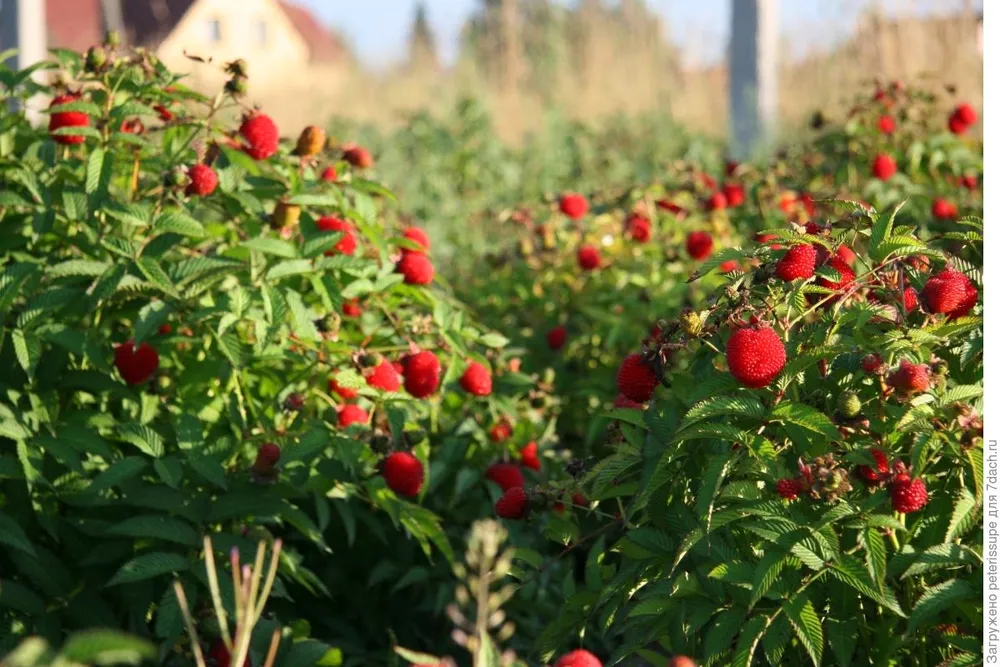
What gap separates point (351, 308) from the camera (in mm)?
2635

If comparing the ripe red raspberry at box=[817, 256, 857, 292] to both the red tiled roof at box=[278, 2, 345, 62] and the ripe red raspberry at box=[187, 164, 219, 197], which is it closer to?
the ripe red raspberry at box=[187, 164, 219, 197]

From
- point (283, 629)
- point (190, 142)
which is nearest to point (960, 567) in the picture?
point (283, 629)

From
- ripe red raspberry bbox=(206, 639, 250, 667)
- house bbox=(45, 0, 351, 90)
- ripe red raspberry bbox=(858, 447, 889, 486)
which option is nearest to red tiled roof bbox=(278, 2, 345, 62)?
house bbox=(45, 0, 351, 90)

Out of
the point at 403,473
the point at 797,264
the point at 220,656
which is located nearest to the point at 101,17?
the point at 403,473

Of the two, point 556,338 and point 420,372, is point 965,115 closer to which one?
point 556,338

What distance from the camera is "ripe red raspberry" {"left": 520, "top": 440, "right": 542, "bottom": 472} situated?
2.81 metres

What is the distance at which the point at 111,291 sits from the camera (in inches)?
88.0

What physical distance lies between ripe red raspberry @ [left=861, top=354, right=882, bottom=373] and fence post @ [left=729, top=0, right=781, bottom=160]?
5846 millimetres

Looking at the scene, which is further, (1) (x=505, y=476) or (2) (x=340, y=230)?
(1) (x=505, y=476)

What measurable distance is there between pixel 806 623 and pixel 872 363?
0.33m

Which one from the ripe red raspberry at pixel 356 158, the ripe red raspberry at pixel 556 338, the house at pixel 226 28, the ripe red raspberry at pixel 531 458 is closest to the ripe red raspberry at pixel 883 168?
the ripe red raspberry at pixel 556 338

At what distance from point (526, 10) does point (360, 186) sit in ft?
91.3

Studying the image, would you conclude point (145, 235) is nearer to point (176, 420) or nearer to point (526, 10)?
point (176, 420)

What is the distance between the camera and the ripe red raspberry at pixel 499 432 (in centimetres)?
282
